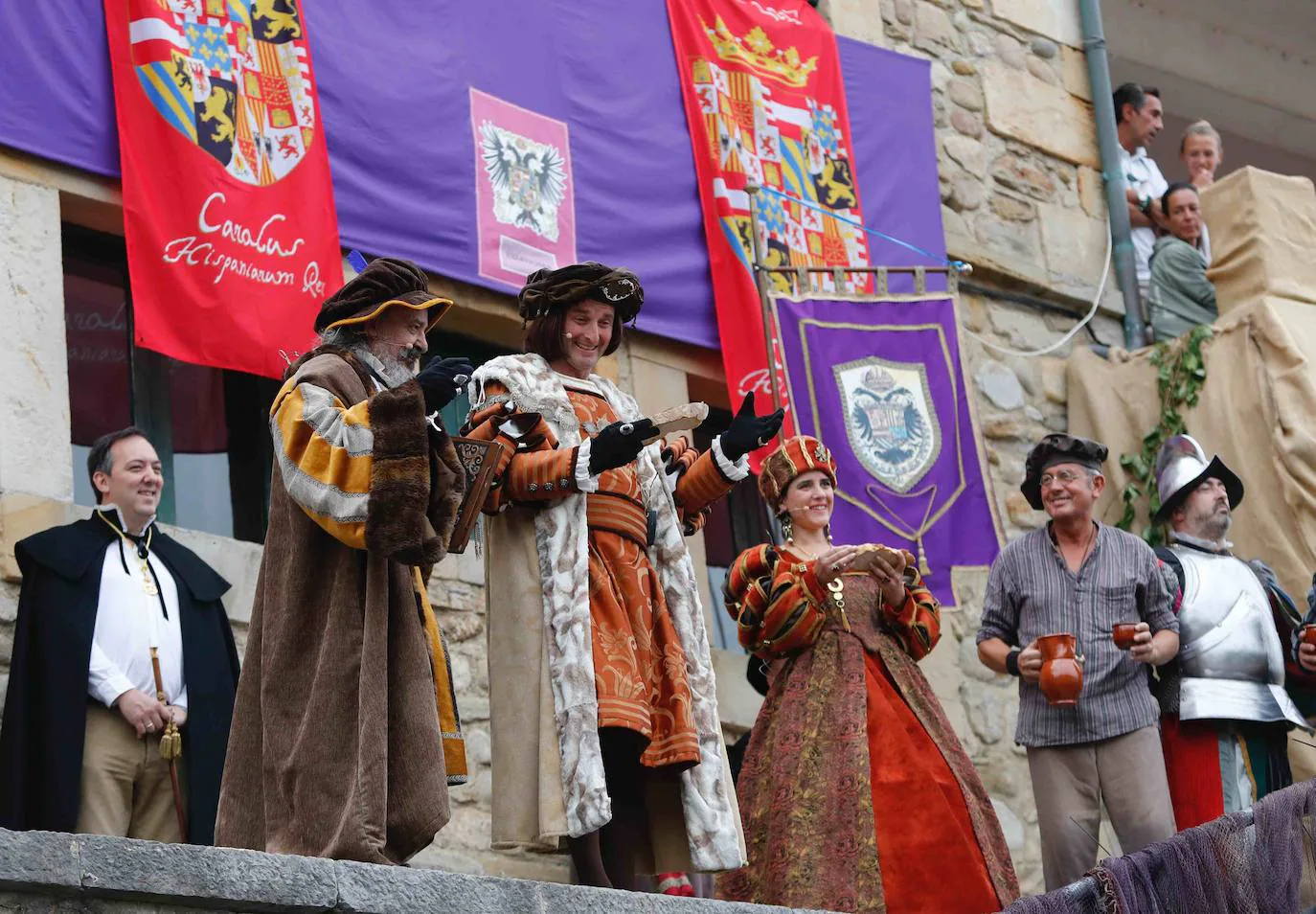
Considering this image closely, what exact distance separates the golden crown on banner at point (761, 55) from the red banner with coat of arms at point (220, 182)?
2.25 m

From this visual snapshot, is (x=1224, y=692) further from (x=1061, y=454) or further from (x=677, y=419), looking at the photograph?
(x=677, y=419)

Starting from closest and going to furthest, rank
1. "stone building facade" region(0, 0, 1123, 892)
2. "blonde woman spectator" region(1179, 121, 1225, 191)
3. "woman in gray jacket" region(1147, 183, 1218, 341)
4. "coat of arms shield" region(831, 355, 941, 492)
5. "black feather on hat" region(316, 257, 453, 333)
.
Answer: "black feather on hat" region(316, 257, 453, 333), "stone building facade" region(0, 0, 1123, 892), "coat of arms shield" region(831, 355, 941, 492), "woman in gray jacket" region(1147, 183, 1218, 341), "blonde woman spectator" region(1179, 121, 1225, 191)

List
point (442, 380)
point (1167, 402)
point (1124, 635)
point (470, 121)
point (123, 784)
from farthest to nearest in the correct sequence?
point (1167, 402)
point (470, 121)
point (1124, 635)
point (123, 784)
point (442, 380)

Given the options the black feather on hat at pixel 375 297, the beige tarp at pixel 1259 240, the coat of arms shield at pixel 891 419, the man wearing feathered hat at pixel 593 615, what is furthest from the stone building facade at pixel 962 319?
the black feather on hat at pixel 375 297

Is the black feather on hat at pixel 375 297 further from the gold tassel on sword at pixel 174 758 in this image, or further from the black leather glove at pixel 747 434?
the gold tassel on sword at pixel 174 758

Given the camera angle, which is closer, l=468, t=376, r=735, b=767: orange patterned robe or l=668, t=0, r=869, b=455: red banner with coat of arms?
l=468, t=376, r=735, b=767: orange patterned robe

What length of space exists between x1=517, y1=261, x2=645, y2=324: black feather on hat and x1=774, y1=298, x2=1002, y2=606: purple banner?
99.0 inches

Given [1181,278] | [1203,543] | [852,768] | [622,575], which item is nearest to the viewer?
[622,575]

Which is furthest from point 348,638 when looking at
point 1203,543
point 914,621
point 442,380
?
point 1203,543

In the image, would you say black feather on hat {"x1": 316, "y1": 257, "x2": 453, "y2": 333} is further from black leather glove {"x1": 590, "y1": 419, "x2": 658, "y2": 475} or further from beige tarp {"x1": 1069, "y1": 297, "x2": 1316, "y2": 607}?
beige tarp {"x1": 1069, "y1": 297, "x2": 1316, "y2": 607}

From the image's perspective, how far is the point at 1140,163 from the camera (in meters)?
11.3

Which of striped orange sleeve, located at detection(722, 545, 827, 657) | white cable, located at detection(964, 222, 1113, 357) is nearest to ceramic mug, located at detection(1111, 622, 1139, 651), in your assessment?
striped orange sleeve, located at detection(722, 545, 827, 657)

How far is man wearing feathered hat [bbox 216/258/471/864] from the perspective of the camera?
4969mm

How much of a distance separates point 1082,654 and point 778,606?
3.30 ft
